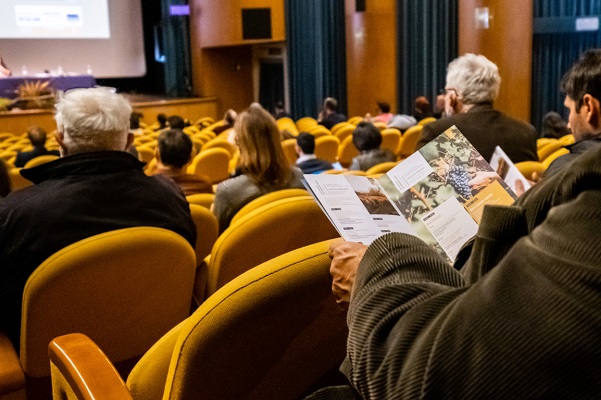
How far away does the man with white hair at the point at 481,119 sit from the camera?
121 inches

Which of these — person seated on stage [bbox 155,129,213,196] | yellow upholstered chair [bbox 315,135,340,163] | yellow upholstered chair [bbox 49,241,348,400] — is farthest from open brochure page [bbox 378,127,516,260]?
yellow upholstered chair [bbox 315,135,340,163]

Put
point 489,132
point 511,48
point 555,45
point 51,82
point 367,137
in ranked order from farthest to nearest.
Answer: point 51,82 → point 555,45 → point 511,48 → point 367,137 → point 489,132

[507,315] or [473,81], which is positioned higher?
[473,81]

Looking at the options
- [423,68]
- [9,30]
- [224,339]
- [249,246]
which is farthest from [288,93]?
[224,339]

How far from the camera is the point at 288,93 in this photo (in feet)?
51.0

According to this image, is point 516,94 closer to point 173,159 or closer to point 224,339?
point 173,159

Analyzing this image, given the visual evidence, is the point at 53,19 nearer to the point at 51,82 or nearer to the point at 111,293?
the point at 51,82

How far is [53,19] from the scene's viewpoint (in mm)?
14273

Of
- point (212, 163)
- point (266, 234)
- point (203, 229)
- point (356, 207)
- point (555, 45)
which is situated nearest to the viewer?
point (356, 207)

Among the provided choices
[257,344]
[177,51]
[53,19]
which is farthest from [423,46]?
[257,344]

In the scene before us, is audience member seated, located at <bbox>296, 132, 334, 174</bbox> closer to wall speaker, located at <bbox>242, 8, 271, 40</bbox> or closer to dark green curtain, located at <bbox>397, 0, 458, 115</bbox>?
dark green curtain, located at <bbox>397, 0, 458, 115</bbox>

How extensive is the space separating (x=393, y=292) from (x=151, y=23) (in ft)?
56.2

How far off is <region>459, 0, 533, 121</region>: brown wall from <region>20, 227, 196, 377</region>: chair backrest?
9033 mm

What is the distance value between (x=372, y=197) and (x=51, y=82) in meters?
13.8
